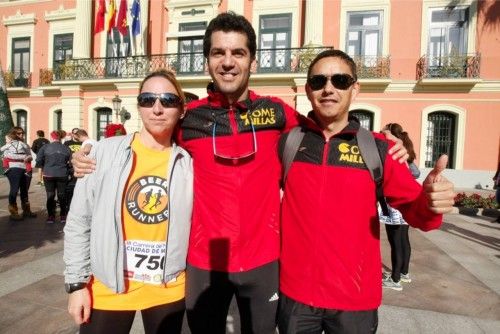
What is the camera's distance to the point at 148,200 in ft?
6.49

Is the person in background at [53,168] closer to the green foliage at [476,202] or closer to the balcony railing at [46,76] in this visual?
the green foliage at [476,202]

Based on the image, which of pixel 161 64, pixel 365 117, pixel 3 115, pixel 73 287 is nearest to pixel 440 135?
pixel 365 117

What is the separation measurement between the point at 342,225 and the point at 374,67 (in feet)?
50.4

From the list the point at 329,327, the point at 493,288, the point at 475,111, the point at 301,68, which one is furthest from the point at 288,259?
the point at 475,111

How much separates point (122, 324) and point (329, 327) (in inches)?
47.3

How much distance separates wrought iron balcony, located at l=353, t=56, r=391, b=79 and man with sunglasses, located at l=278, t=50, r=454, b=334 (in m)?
14.7

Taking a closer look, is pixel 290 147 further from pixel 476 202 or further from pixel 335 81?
pixel 476 202

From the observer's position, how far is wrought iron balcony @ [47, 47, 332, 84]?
15.9 m

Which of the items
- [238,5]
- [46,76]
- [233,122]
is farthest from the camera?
[46,76]

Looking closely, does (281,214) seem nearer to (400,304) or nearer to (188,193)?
(188,193)

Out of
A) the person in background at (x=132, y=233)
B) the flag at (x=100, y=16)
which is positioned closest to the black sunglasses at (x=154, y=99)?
the person in background at (x=132, y=233)

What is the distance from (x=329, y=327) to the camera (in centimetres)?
197

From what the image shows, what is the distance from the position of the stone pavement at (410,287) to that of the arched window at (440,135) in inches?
361

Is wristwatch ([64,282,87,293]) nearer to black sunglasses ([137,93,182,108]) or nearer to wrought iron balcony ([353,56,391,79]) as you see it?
black sunglasses ([137,93,182,108])
